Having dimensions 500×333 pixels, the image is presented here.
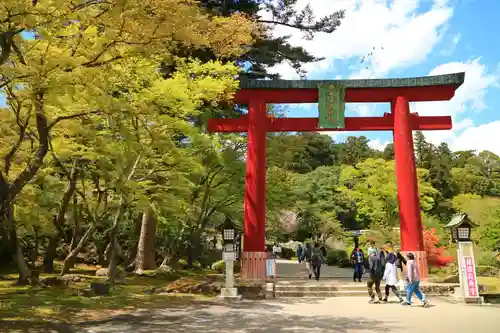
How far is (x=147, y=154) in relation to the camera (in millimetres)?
10734

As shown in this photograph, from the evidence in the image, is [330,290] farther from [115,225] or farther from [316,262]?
[115,225]

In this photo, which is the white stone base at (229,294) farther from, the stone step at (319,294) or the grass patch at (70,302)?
the stone step at (319,294)

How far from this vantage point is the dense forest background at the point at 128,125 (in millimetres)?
6777

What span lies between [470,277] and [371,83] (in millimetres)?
7504

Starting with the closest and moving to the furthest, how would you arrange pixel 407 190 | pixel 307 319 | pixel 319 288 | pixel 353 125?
pixel 307 319 → pixel 319 288 → pixel 407 190 → pixel 353 125

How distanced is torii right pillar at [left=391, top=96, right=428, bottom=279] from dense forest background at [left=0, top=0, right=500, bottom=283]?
18.3 ft

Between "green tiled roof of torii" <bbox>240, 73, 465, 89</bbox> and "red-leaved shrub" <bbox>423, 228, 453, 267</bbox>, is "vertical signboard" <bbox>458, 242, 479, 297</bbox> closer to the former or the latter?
"green tiled roof of torii" <bbox>240, 73, 465, 89</bbox>

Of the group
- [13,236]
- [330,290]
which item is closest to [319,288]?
[330,290]

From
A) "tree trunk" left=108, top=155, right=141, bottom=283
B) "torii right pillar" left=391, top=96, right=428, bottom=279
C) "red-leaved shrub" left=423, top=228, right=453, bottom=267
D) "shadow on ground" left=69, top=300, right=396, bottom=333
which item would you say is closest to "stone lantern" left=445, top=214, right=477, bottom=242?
"torii right pillar" left=391, top=96, right=428, bottom=279

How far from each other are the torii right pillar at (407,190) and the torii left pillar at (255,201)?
4.90 meters

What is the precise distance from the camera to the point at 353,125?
15109 mm

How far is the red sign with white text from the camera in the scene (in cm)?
1072

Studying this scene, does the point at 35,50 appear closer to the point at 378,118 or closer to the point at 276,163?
the point at 378,118

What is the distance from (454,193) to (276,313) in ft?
168
